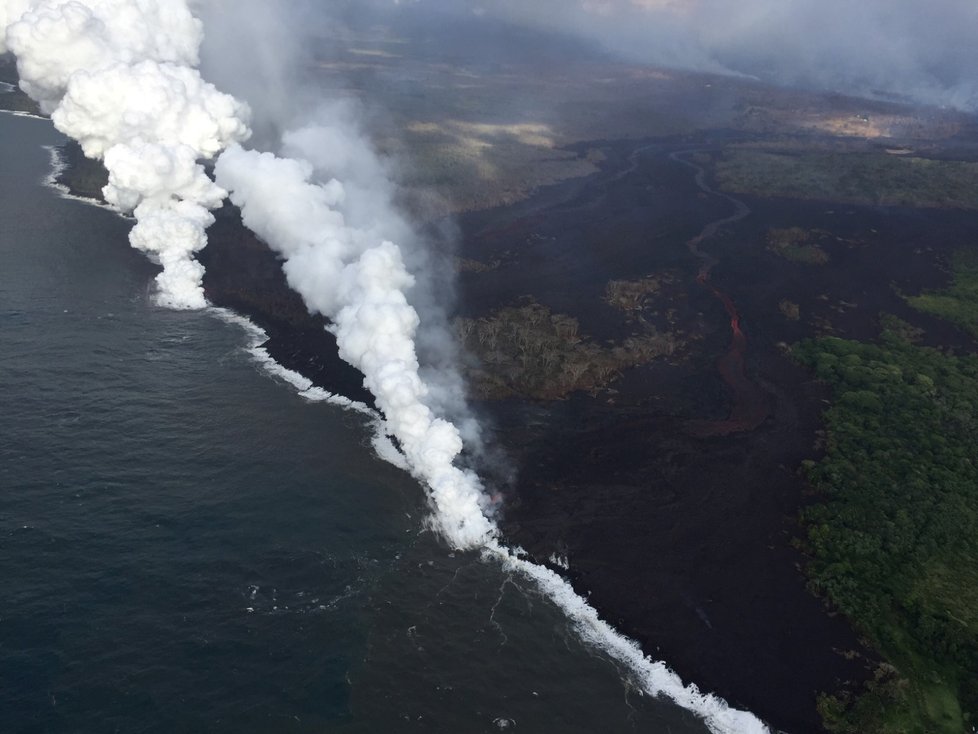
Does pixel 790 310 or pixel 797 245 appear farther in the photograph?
pixel 797 245

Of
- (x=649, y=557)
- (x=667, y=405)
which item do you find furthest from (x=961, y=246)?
(x=649, y=557)

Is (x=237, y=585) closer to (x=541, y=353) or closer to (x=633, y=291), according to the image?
(x=541, y=353)

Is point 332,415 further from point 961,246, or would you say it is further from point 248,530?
point 961,246

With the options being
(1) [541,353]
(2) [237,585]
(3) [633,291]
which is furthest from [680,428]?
(2) [237,585]

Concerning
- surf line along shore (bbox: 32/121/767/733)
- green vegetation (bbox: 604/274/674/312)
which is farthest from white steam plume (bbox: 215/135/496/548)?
green vegetation (bbox: 604/274/674/312)

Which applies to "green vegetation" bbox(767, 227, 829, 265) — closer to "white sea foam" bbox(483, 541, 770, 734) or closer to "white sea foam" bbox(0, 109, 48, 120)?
"white sea foam" bbox(483, 541, 770, 734)

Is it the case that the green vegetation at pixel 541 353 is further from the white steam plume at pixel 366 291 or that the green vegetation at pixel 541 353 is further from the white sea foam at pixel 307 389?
the white sea foam at pixel 307 389
